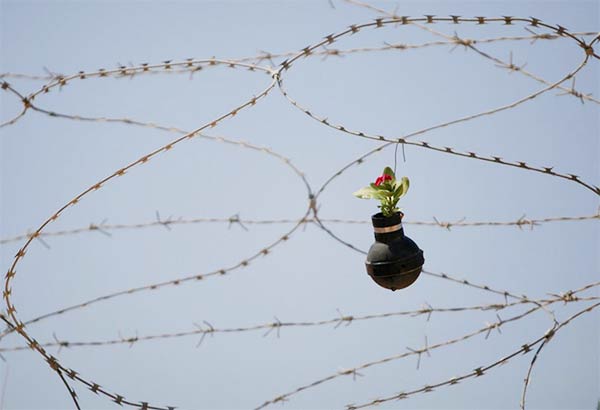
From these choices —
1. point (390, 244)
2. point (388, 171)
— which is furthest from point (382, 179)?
point (390, 244)

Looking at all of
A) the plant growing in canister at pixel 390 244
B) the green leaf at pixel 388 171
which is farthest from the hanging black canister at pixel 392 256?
the green leaf at pixel 388 171

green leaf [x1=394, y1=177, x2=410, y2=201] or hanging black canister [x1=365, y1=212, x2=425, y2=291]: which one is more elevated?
green leaf [x1=394, y1=177, x2=410, y2=201]

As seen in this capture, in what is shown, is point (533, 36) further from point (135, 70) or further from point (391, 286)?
point (135, 70)

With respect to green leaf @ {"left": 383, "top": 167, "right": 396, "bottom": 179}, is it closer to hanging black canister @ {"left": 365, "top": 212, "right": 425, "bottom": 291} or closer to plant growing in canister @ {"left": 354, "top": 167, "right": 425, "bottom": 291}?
plant growing in canister @ {"left": 354, "top": 167, "right": 425, "bottom": 291}

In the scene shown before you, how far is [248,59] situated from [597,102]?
989 mm

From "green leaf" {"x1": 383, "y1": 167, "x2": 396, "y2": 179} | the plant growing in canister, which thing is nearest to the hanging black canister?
the plant growing in canister

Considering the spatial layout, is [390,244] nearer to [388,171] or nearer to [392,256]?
[392,256]

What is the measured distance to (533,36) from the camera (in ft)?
6.99

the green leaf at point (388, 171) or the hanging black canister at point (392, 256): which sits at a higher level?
the green leaf at point (388, 171)

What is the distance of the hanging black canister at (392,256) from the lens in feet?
7.65

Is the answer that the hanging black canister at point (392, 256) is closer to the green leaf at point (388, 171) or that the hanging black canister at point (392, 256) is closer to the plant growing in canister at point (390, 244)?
the plant growing in canister at point (390, 244)

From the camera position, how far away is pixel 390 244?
235 cm

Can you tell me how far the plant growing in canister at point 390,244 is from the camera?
2.33m

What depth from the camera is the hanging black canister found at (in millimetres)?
2332
